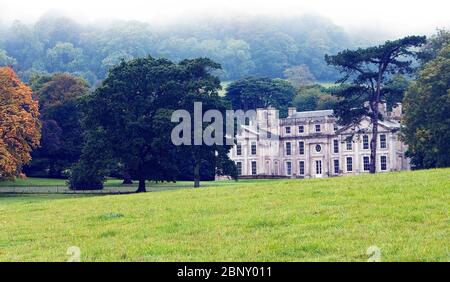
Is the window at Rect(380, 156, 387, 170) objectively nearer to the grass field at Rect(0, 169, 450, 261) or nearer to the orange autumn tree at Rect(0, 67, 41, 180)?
the orange autumn tree at Rect(0, 67, 41, 180)

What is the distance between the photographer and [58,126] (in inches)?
3484

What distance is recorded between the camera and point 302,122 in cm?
10431

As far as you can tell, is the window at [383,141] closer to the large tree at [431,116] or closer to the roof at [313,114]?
the roof at [313,114]

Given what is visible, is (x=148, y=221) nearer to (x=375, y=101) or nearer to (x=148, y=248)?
(x=148, y=248)

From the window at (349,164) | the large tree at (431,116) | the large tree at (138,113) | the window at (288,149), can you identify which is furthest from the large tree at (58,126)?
the large tree at (431,116)

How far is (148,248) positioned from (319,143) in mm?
87187

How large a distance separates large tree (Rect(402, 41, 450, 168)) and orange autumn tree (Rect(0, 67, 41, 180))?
33440 mm

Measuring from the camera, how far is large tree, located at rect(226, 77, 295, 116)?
14188 centimetres

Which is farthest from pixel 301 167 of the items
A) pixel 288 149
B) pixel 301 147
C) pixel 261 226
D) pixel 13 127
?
pixel 261 226

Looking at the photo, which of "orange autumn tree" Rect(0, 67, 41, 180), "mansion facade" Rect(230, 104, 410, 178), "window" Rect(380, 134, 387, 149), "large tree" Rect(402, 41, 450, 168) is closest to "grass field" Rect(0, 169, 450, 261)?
"large tree" Rect(402, 41, 450, 168)

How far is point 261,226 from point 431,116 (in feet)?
A: 144

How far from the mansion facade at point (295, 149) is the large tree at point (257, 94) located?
3365 cm

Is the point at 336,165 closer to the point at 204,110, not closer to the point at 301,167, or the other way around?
the point at 301,167

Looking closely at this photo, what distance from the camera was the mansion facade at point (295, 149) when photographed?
100m
